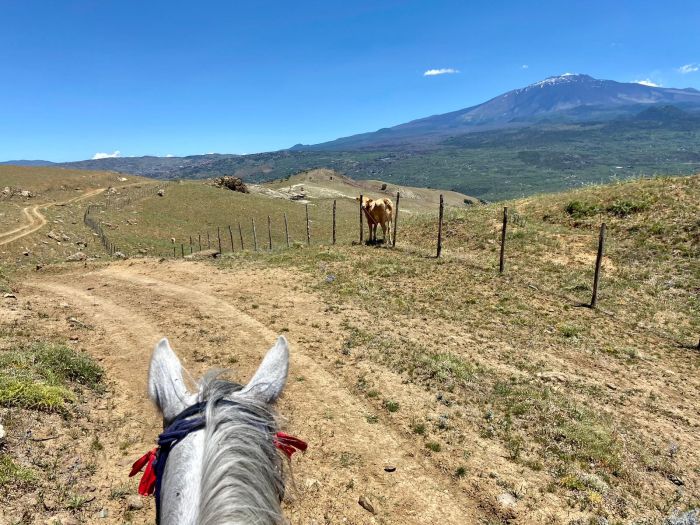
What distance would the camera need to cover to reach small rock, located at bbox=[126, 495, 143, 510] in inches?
191

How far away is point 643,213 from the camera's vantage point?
19484 mm

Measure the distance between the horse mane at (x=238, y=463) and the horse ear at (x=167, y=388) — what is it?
0.19 metres

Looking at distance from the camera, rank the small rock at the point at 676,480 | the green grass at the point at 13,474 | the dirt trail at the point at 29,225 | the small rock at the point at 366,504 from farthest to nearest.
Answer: the dirt trail at the point at 29,225, the small rock at the point at 676,480, the small rock at the point at 366,504, the green grass at the point at 13,474

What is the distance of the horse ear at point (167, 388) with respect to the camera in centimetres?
232

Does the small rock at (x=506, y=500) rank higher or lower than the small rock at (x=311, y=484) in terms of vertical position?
lower

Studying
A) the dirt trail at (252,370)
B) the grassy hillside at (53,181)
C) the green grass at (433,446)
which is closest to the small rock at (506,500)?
the dirt trail at (252,370)

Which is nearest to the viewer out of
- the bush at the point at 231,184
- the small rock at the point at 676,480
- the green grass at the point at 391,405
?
the small rock at the point at 676,480

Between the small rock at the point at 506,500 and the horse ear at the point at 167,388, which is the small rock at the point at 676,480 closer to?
the small rock at the point at 506,500

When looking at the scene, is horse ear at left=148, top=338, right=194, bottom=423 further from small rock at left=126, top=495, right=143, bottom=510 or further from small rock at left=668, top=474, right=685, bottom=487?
small rock at left=668, top=474, right=685, bottom=487

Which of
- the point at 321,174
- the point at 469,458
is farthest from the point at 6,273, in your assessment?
the point at 321,174

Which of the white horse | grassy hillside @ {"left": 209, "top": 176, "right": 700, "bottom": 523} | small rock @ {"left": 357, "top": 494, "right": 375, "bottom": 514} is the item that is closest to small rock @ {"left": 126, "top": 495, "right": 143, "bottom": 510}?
small rock @ {"left": 357, "top": 494, "right": 375, "bottom": 514}

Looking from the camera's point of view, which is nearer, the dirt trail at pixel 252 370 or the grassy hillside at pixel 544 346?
the dirt trail at pixel 252 370

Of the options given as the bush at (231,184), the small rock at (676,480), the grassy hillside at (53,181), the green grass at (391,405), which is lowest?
the small rock at (676,480)

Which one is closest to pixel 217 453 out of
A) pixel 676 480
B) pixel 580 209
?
pixel 676 480
